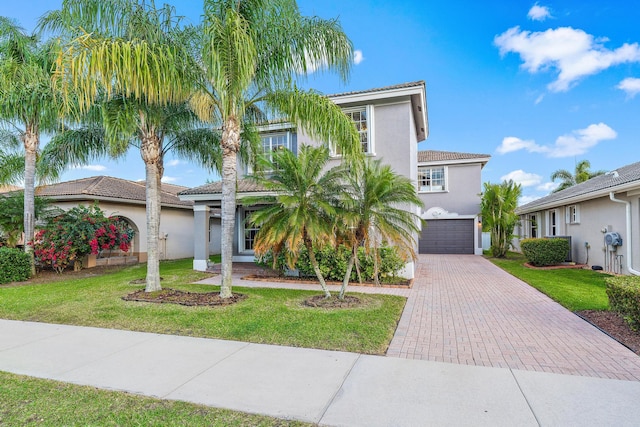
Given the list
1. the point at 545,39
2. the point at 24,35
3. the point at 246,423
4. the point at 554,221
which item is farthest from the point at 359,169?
the point at 554,221

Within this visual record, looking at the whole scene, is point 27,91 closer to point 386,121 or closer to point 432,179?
point 386,121

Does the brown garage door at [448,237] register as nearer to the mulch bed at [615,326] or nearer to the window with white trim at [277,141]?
the window with white trim at [277,141]

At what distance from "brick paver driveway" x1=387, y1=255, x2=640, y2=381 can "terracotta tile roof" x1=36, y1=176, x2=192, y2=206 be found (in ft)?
50.6

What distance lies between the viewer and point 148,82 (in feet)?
23.6

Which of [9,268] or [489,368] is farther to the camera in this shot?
[9,268]

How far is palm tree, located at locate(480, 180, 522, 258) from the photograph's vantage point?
18.6m

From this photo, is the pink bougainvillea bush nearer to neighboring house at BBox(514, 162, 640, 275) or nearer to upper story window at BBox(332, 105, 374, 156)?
upper story window at BBox(332, 105, 374, 156)

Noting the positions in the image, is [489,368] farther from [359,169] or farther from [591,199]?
[591,199]

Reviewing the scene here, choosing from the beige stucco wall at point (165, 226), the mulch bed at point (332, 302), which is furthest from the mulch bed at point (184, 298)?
the beige stucco wall at point (165, 226)

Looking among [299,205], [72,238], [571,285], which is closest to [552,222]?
[571,285]

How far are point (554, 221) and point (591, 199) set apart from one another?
518cm

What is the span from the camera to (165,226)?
2011cm

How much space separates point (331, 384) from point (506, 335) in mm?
3710

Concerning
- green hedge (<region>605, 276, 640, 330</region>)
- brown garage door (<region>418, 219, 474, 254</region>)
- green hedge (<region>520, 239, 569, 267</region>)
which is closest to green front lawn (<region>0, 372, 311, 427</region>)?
green hedge (<region>605, 276, 640, 330</region>)
